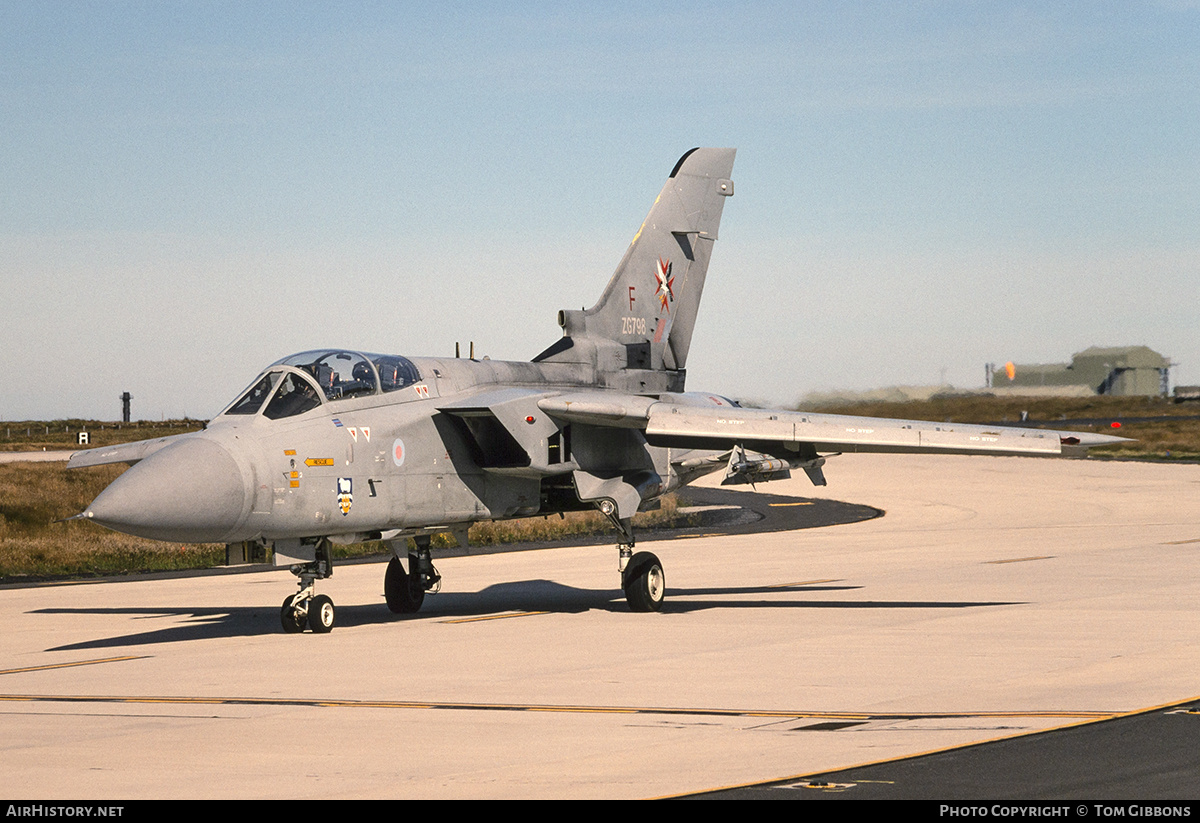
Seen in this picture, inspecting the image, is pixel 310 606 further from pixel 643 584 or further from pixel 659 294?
pixel 659 294

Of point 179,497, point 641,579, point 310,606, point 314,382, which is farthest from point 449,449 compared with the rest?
point 179,497

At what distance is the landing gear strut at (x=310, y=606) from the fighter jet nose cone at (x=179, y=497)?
163 cm

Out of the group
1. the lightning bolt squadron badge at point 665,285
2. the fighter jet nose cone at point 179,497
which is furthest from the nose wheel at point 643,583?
the fighter jet nose cone at point 179,497

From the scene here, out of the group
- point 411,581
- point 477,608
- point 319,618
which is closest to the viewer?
point 319,618

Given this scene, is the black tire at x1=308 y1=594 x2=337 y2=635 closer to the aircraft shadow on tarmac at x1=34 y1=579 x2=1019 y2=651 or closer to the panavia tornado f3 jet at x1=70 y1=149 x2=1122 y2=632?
the panavia tornado f3 jet at x1=70 y1=149 x2=1122 y2=632

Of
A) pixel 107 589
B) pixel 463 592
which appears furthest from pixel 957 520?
pixel 107 589

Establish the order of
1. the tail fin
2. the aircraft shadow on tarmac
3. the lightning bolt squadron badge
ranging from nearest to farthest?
the aircraft shadow on tarmac
the tail fin
the lightning bolt squadron badge

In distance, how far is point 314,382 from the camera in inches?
607

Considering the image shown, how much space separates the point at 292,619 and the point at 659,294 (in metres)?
8.21

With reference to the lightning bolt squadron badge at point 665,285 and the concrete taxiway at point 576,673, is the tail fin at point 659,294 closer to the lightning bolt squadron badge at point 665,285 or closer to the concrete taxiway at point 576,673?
the lightning bolt squadron badge at point 665,285

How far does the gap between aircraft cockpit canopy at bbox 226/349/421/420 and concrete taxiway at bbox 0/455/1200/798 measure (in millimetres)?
2611

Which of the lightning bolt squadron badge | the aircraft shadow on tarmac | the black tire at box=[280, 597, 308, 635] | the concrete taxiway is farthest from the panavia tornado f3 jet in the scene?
the concrete taxiway

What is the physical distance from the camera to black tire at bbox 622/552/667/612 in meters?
17.9
